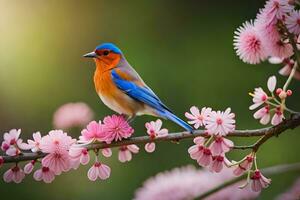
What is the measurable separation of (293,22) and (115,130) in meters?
0.51

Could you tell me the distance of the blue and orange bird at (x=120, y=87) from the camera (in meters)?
2.14

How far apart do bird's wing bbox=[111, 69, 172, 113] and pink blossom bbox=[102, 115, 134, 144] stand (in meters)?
0.43

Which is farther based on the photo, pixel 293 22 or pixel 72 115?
pixel 72 115

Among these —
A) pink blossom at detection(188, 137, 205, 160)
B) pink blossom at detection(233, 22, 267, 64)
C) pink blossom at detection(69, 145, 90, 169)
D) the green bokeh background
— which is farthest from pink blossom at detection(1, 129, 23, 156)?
the green bokeh background

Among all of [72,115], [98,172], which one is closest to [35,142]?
[98,172]

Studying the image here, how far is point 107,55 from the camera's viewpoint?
230cm

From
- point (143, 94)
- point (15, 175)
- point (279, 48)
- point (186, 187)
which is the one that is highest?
point (143, 94)

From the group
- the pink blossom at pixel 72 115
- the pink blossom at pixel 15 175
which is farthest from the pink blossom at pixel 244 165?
the pink blossom at pixel 72 115

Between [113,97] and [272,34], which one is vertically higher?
[113,97]

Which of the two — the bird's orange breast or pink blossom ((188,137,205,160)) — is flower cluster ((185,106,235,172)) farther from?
the bird's orange breast

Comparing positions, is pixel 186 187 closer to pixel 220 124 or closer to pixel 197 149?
pixel 197 149

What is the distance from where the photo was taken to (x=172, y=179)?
92.4 inches

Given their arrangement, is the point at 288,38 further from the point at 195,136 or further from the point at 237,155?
the point at 237,155

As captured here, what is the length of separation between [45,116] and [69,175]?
531 mm
